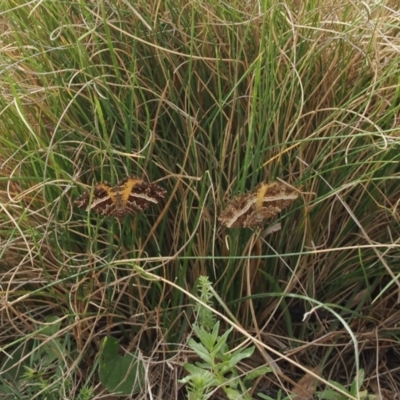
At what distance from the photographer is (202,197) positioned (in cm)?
105

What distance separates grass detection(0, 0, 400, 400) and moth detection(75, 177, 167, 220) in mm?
50

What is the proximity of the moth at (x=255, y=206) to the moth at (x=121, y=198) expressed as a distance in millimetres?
111

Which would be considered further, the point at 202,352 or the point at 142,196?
the point at 142,196

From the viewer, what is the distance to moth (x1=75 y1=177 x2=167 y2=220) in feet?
3.25

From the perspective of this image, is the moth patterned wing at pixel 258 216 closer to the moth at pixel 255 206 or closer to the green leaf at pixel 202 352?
the moth at pixel 255 206

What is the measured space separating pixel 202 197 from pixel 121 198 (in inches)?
4.7

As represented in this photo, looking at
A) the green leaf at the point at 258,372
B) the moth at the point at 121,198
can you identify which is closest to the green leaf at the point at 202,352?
the green leaf at the point at 258,372

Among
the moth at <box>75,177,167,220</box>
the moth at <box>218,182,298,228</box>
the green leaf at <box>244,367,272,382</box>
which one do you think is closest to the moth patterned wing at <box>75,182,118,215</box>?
the moth at <box>75,177,167,220</box>

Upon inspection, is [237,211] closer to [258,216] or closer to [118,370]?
[258,216]

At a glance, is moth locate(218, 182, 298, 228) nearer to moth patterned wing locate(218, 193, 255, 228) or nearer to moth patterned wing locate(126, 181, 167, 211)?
moth patterned wing locate(218, 193, 255, 228)

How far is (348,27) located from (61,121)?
47cm

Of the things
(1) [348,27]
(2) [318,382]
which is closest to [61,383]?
(2) [318,382]

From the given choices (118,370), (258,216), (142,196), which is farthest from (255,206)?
(118,370)

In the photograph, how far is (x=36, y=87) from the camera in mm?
1193
